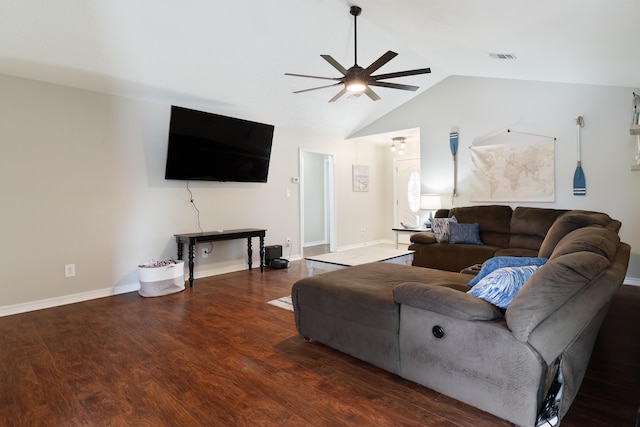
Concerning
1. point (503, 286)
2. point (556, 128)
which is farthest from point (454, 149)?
point (503, 286)

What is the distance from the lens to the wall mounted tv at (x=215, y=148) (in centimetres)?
423

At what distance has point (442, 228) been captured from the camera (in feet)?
15.1

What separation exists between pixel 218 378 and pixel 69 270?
8.74 feet

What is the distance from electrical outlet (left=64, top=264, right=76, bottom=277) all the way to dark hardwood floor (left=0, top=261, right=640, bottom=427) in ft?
1.86

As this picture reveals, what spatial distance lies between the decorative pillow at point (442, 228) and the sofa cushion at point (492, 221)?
21 centimetres

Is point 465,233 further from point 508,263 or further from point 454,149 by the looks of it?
point 508,263

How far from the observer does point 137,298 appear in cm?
378

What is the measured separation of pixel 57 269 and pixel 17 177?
3.27ft

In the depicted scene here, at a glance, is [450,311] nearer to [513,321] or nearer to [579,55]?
[513,321]

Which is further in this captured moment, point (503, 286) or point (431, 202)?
point (431, 202)

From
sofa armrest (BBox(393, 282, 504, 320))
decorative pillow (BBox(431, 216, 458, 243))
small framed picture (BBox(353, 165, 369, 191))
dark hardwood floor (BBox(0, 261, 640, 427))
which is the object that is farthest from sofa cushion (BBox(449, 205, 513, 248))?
sofa armrest (BBox(393, 282, 504, 320))

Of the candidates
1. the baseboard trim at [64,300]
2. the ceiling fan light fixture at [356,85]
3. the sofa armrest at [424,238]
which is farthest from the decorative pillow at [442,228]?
the baseboard trim at [64,300]

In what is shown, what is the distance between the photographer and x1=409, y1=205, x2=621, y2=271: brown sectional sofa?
13.2 ft

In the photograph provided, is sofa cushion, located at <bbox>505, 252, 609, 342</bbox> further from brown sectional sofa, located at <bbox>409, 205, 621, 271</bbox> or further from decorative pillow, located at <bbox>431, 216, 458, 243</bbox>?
decorative pillow, located at <bbox>431, 216, 458, 243</bbox>
